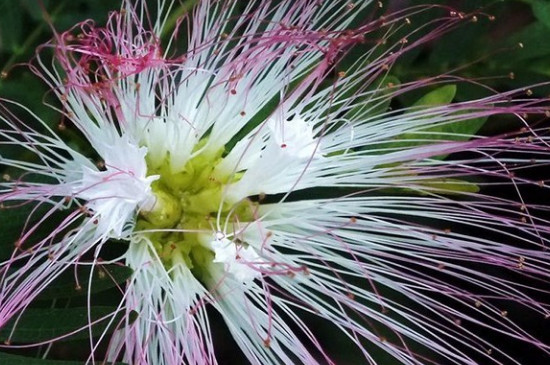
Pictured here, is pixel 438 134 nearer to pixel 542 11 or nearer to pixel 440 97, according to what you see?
pixel 440 97

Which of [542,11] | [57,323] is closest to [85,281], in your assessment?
[57,323]

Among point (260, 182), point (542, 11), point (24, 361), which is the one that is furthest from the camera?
point (542, 11)

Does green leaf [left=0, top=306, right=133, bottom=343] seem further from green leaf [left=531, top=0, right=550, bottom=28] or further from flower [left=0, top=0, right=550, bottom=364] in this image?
green leaf [left=531, top=0, right=550, bottom=28]

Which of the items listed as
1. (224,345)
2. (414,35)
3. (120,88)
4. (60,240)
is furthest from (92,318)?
(414,35)

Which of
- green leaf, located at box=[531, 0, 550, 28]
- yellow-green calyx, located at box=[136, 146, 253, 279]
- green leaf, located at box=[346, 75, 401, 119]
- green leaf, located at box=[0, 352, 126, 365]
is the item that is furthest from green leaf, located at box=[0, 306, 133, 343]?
green leaf, located at box=[531, 0, 550, 28]

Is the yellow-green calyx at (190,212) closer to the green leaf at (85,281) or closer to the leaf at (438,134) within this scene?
the green leaf at (85,281)

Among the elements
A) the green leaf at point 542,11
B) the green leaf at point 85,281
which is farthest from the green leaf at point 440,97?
the green leaf at point 85,281
